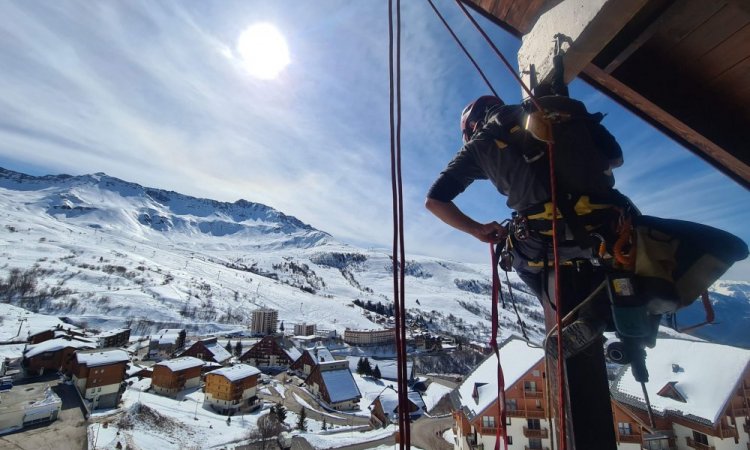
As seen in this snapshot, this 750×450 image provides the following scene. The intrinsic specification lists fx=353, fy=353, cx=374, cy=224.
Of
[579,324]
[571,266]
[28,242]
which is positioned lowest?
[579,324]

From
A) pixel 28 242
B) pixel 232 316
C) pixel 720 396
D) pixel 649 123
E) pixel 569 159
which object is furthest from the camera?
pixel 28 242

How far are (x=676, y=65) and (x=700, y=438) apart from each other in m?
17.2

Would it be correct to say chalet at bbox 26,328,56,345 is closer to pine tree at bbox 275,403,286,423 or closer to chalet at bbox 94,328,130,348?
chalet at bbox 94,328,130,348

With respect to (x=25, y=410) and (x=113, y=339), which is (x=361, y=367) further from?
(x=113, y=339)

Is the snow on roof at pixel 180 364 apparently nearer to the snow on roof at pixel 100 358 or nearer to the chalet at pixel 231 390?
the chalet at pixel 231 390

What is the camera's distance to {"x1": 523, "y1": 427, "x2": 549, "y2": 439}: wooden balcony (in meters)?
13.5

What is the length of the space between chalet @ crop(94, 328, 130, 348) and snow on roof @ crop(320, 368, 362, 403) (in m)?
40.5

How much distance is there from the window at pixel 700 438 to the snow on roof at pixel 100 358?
42.2 m

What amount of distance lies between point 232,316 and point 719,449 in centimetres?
10229

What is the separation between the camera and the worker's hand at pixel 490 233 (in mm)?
2467

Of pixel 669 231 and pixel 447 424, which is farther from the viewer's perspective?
pixel 447 424

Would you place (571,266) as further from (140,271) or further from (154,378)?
(140,271)

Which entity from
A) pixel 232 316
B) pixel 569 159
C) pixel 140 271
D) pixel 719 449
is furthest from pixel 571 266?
pixel 140 271

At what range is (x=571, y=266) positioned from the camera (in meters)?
2.23
